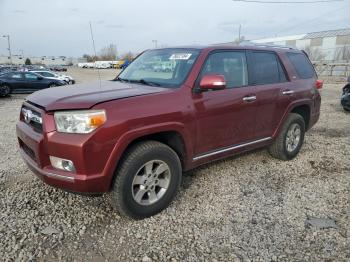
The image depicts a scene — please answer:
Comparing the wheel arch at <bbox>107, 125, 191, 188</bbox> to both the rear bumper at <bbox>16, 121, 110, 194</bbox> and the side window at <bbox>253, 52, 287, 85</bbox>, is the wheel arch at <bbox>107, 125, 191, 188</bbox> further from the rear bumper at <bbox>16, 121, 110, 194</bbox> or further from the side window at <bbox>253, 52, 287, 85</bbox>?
the side window at <bbox>253, 52, 287, 85</bbox>

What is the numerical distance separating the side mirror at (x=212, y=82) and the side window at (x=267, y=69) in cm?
110

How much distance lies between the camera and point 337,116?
9.35m

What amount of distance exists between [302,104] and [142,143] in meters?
3.21

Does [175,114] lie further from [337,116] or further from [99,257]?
[337,116]

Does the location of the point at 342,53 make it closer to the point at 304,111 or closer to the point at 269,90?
the point at 304,111

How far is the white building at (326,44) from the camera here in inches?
1623

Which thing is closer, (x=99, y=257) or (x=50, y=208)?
(x=99, y=257)

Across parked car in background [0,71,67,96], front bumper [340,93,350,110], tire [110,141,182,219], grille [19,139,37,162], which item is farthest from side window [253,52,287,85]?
parked car in background [0,71,67,96]

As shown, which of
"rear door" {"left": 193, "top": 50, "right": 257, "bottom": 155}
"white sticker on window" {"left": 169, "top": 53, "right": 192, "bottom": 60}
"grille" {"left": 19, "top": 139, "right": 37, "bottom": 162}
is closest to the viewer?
"grille" {"left": 19, "top": 139, "right": 37, "bottom": 162}

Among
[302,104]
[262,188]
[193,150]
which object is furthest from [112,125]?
[302,104]

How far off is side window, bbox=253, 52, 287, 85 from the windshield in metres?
1.07

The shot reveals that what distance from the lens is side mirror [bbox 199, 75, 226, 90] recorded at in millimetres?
3426

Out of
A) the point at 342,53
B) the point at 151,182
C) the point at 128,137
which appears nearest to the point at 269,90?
the point at 151,182

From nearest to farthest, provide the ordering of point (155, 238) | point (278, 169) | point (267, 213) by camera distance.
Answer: point (155, 238)
point (267, 213)
point (278, 169)
